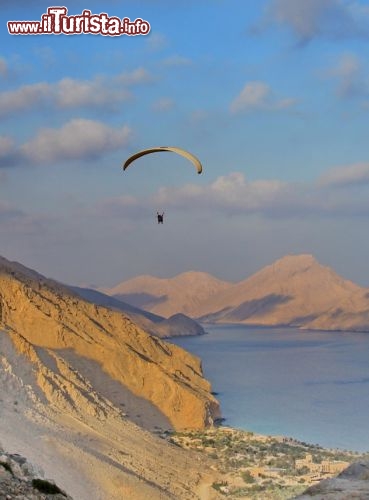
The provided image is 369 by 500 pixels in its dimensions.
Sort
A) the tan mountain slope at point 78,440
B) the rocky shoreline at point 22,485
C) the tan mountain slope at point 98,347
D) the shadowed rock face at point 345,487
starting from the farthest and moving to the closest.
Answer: the tan mountain slope at point 98,347
the tan mountain slope at point 78,440
the rocky shoreline at point 22,485
the shadowed rock face at point 345,487

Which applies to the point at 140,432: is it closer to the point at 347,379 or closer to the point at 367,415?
the point at 367,415

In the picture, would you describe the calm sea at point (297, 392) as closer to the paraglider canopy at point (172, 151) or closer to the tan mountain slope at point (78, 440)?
the tan mountain slope at point (78, 440)

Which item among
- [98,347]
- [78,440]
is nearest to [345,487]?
[78,440]

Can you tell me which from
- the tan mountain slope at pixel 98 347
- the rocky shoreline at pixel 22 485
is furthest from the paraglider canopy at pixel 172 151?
the tan mountain slope at pixel 98 347

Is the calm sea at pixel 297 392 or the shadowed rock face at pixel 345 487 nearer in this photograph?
the shadowed rock face at pixel 345 487

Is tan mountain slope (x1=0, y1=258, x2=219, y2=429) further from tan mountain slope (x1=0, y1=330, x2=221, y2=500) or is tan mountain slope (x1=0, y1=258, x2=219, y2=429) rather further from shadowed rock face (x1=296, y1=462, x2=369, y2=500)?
shadowed rock face (x1=296, y1=462, x2=369, y2=500)

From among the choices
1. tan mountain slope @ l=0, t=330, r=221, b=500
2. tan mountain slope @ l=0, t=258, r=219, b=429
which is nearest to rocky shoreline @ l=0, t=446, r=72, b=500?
tan mountain slope @ l=0, t=330, r=221, b=500
